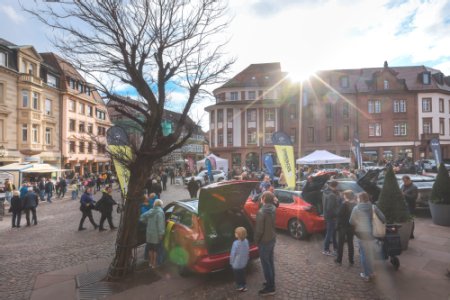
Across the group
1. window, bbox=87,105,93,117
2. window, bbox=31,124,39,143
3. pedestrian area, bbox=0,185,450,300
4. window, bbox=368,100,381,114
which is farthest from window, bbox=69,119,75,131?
window, bbox=368,100,381,114

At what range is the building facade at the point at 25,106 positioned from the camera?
2672cm

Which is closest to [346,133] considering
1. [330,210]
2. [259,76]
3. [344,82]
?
[344,82]

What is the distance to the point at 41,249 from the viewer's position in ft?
27.4

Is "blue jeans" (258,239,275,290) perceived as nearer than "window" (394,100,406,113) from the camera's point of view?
Yes

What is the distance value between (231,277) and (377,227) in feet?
10.3

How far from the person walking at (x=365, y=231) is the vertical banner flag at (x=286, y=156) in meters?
7.02

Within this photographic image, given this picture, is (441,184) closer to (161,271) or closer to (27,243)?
(161,271)

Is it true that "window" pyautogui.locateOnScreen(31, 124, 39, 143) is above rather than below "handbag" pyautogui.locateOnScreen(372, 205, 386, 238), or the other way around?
above

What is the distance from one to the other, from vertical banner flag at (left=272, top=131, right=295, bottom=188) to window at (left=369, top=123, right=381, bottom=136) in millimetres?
31663

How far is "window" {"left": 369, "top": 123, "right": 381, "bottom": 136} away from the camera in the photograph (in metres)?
39.8

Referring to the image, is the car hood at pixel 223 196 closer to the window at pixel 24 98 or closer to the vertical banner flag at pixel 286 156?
the vertical banner flag at pixel 286 156

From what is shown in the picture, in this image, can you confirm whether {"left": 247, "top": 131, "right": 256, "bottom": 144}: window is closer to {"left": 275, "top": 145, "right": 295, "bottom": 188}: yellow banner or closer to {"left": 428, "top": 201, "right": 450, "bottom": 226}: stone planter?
{"left": 275, "top": 145, "right": 295, "bottom": 188}: yellow banner

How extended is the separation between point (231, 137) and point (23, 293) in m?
39.1

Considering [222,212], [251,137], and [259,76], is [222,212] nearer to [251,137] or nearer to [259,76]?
[251,137]
